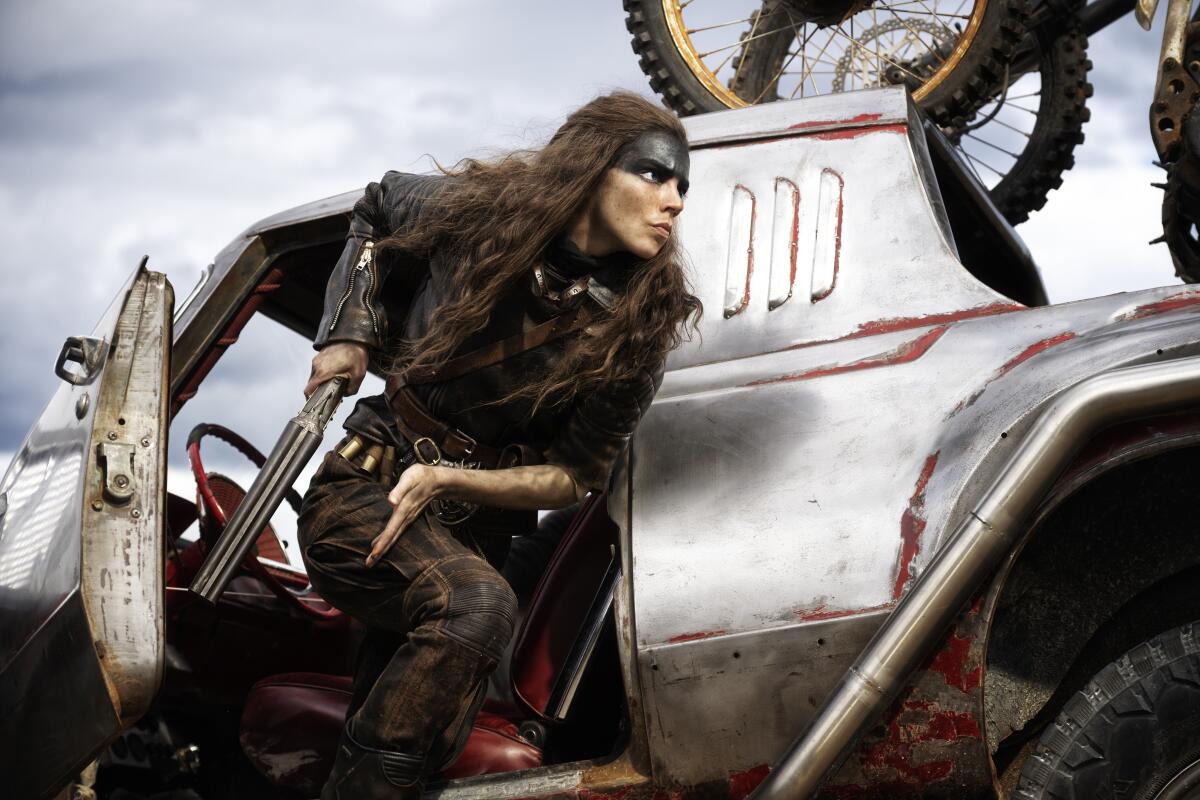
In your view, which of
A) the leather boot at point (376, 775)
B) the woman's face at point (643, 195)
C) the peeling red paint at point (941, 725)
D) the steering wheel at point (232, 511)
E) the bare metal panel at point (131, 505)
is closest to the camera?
the peeling red paint at point (941, 725)

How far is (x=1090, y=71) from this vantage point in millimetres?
5309

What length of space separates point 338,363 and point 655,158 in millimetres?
786

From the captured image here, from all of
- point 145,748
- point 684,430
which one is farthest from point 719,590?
point 145,748

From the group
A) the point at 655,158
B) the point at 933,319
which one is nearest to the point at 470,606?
the point at 655,158

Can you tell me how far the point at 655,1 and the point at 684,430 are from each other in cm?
226

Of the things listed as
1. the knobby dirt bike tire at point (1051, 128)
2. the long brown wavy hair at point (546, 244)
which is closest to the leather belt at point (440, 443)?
the long brown wavy hair at point (546, 244)

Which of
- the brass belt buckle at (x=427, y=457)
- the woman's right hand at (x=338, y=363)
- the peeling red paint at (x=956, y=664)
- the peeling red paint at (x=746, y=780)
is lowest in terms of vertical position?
the peeling red paint at (x=746, y=780)

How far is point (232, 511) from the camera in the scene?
4316 millimetres

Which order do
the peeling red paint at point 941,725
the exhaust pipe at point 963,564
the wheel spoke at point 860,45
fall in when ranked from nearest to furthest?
the exhaust pipe at point 963,564 < the peeling red paint at point 941,725 < the wheel spoke at point 860,45

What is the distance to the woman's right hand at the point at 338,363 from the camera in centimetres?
308

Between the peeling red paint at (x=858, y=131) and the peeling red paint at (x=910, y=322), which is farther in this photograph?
the peeling red paint at (x=858, y=131)

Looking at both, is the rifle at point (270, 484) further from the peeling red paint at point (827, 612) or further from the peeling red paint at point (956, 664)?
the peeling red paint at point (956, 664)

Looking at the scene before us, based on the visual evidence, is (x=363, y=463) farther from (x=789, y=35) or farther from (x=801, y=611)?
(x=789, y=35)

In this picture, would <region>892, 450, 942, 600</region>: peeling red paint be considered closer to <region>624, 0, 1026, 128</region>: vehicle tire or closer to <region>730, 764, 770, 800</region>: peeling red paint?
<region>730, 764, 770, 800</region>: peeling red paint
